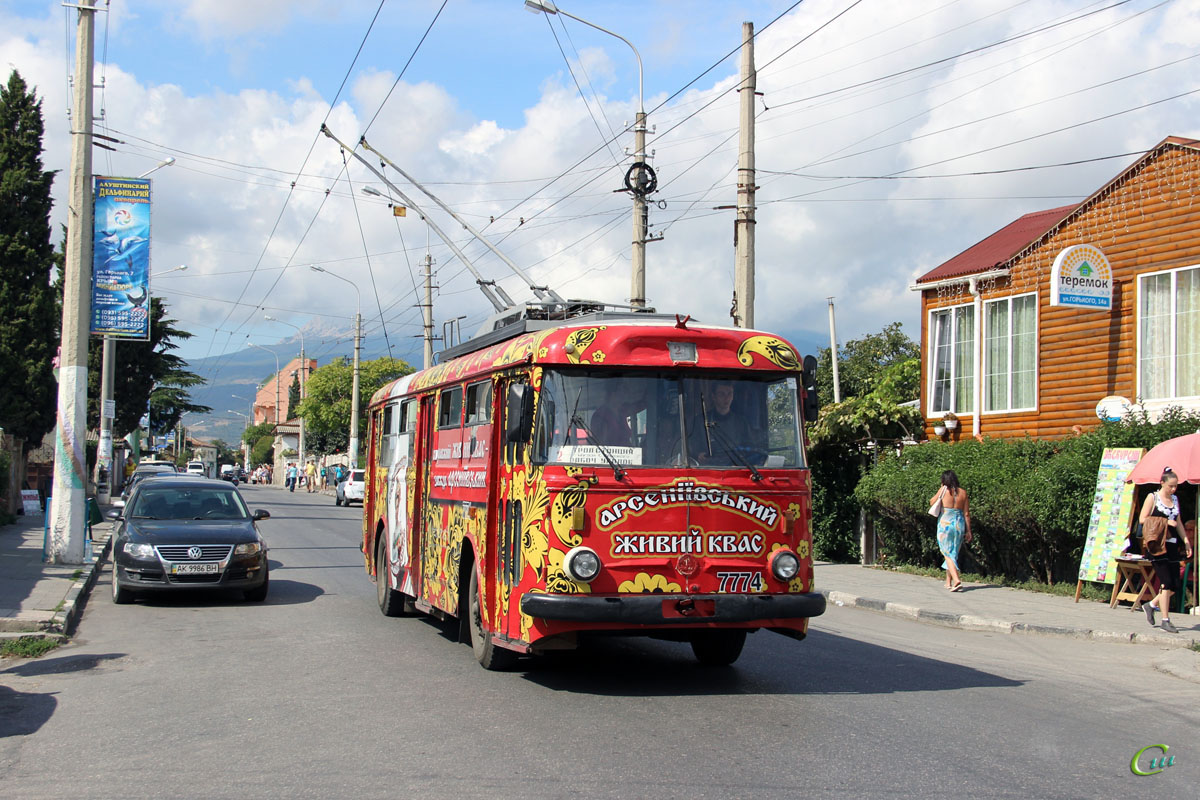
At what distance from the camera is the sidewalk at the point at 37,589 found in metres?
11.3

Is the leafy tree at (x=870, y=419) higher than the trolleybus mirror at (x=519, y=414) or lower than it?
higher

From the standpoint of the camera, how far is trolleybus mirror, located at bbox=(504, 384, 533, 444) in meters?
8.26

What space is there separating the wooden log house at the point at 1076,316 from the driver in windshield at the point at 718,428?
10875 millimetres

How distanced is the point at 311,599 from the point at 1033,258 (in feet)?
44.2

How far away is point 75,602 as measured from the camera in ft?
43.0

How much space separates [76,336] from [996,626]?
1344 centimetres

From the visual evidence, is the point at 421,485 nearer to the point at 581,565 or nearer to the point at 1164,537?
the point at 581,565

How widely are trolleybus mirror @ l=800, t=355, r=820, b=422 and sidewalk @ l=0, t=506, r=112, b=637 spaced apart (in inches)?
303

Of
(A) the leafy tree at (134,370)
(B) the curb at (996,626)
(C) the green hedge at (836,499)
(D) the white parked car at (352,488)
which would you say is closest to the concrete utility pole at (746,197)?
(C) the green hedge at (836,499)

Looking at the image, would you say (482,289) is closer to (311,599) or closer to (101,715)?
(311,599)

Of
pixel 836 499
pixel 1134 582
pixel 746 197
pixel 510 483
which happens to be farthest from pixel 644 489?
pixel 836 499

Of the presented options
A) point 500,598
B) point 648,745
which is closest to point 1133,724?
point 648,745

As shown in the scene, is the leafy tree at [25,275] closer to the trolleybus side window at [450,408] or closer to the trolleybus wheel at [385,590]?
the trolleybus wheel at [385,590]

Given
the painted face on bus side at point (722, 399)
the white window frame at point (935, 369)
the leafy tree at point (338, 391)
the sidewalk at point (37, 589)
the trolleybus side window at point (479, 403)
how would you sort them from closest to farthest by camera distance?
the painted face on bus side at point (722, 399)
the trolleybus side window at point (479, 403)
the sidewalk at point (37, 589)
the white window frame at point (935, 369)
the leafy tree at point (338, 391)
